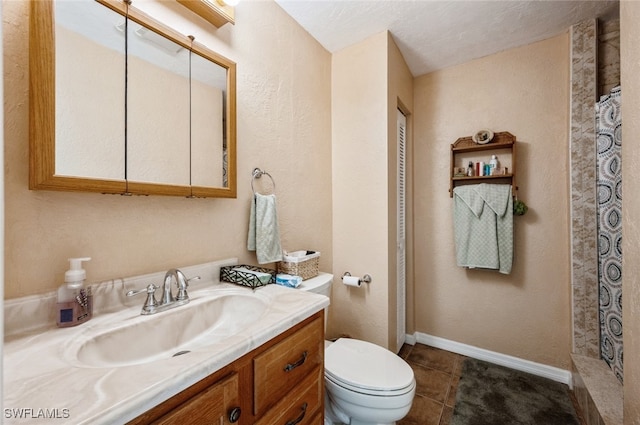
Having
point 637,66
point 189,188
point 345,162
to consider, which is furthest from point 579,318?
point 189,188

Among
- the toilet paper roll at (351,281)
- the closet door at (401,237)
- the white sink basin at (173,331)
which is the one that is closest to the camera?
the white sink basin at (173,331)

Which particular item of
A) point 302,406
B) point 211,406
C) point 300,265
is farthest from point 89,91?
point 302,406

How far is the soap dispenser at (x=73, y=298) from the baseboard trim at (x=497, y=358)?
221 centimetres

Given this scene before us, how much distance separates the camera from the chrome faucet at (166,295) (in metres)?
0.86

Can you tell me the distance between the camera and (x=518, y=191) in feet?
6.28

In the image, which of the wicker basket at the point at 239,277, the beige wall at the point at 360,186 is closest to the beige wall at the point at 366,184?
the beige wall at the point at 360,186

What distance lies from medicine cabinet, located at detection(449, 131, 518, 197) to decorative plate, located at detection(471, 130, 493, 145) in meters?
0.02

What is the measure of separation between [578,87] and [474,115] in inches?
22.6

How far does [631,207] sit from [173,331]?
152cm

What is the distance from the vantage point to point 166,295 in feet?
2.99

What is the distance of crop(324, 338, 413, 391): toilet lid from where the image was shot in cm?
112

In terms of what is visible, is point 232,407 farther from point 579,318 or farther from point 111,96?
point 579,318

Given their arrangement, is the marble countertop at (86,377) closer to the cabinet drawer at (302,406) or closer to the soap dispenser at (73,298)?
the soap dispenser at (73,298)

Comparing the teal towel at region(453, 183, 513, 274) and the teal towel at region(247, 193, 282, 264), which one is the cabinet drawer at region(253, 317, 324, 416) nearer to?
the teal towel at region(247, 193, 282, 264)
